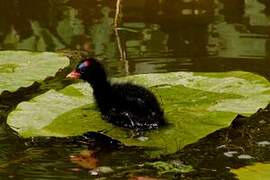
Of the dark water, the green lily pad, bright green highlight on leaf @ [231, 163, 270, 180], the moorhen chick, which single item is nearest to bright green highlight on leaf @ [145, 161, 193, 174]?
the dark water

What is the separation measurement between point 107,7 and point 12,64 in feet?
11.4

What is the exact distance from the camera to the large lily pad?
4.51 metres

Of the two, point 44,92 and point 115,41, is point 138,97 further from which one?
point 115,41

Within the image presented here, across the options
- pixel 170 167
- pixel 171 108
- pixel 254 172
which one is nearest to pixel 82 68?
pixel 171 108

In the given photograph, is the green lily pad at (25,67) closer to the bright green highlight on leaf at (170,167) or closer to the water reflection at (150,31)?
the water reflection at (150,31)

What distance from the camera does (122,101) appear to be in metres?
4.83

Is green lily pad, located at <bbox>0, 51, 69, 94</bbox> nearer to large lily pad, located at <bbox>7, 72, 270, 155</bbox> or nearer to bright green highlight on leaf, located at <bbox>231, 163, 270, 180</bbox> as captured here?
large lily pad, located at <bbox>7, 72, 270, 155</bbox>

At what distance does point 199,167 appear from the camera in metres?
4.15

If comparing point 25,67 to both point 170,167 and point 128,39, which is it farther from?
point 170,167

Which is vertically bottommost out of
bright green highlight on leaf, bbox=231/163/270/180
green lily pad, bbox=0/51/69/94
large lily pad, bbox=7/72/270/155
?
bright green highlight on leaf, bbox=231/163/270/180

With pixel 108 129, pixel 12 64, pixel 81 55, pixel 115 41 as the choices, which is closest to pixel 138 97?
pixel 108 129

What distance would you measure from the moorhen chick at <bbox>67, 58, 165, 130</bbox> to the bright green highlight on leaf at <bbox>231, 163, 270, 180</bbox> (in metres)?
0.86

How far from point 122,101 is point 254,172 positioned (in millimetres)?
1247

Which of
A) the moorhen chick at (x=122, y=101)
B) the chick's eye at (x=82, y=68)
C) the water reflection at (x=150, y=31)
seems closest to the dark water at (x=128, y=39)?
the water reflection at (x=150, y=31)
